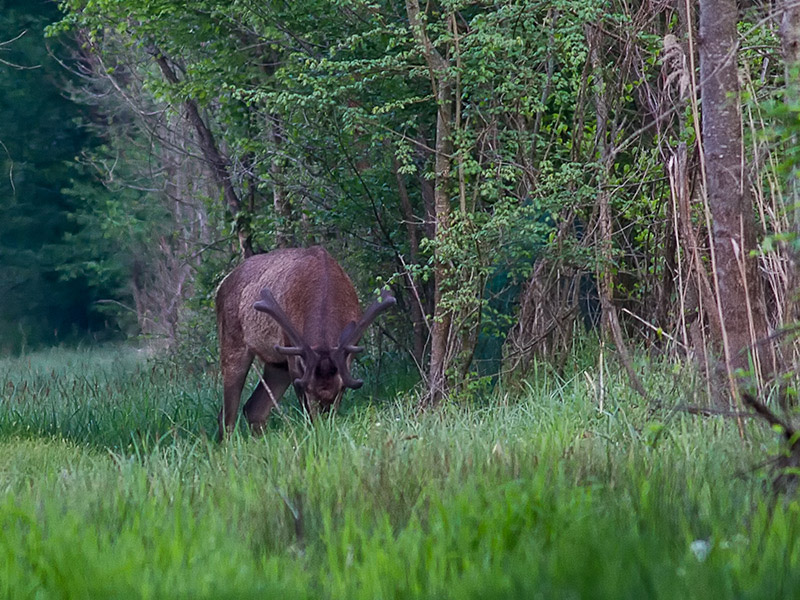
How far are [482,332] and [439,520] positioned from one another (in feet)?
20.2

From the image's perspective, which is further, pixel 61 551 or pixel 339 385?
pixel 339 385

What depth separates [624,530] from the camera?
159 inches

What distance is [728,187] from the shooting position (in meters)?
5.83

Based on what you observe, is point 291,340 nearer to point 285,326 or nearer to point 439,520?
point 285,326

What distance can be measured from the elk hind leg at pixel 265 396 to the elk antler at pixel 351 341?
1.20 metres

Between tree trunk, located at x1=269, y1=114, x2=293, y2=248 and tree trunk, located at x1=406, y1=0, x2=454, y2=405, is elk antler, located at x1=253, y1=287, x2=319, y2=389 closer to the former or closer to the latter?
tree trunk, located at x1=406, y1=0, x2=454, y2=405

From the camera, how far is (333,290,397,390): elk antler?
898 centimetres

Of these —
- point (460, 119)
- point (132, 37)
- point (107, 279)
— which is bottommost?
point (107, 279)

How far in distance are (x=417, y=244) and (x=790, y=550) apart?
24.5ft

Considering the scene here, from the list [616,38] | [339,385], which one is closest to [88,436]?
[339,385]

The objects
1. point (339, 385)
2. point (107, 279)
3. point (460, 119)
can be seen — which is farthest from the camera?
point (107, 279)

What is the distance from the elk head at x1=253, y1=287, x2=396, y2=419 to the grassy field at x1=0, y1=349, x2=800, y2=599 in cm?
230

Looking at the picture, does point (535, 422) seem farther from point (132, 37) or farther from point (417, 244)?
point (132, 37)

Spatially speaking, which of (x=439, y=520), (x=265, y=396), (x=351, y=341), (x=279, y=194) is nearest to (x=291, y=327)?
(x=351, y=341)
